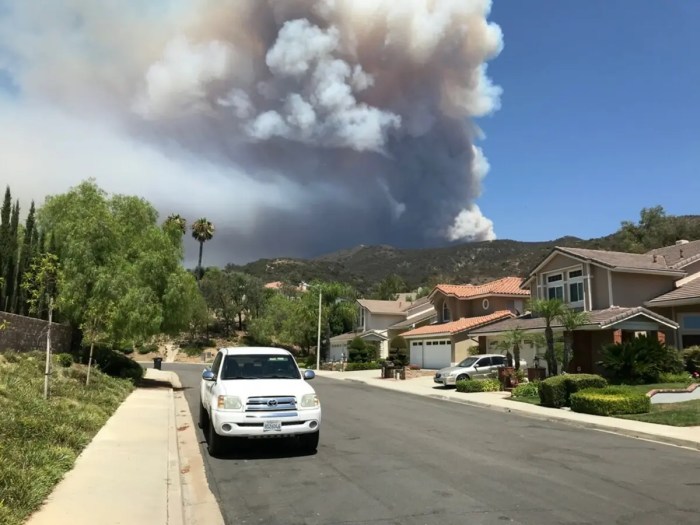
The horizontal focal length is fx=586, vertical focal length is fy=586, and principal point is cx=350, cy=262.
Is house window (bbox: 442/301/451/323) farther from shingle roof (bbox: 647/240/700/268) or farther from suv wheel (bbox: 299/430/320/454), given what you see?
suv wheel (bbox: 299/430/320/454)

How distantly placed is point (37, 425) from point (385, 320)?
49.9 m

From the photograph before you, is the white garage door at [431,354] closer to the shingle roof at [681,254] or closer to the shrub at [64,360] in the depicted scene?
the shingle roof at [681,254]

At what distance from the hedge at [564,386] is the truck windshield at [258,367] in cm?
1138

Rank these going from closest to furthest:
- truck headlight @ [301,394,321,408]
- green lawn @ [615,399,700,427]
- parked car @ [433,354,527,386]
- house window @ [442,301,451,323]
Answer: truck headlight @ [301,394,321,408], green lawn @ [615,399,700,427], parked car @ [433,354,527,386], house window @ [442,301,451,323]

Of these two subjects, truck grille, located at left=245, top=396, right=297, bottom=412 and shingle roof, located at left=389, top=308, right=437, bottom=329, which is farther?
shingle roof, located at left=389, top=308, right=437, bottom=329

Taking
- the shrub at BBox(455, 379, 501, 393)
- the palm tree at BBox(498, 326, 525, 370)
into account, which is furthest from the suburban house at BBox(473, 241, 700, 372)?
the shrub at BBox(455, 379, 501, 393)

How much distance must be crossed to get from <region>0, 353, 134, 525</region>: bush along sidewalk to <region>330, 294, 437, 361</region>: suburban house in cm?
3648

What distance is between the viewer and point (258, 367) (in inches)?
438

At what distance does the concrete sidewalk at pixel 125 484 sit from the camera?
6336mm

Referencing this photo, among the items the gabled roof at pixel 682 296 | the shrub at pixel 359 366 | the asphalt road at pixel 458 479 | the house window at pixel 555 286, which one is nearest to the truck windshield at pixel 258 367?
the asphalt road at pixel 458 479

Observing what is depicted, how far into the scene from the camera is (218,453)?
1012cm

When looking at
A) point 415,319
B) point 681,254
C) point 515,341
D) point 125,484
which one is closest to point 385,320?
point 415,319

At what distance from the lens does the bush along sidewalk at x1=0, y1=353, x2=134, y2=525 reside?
21.5ft

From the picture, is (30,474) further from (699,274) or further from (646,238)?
(646,238)
